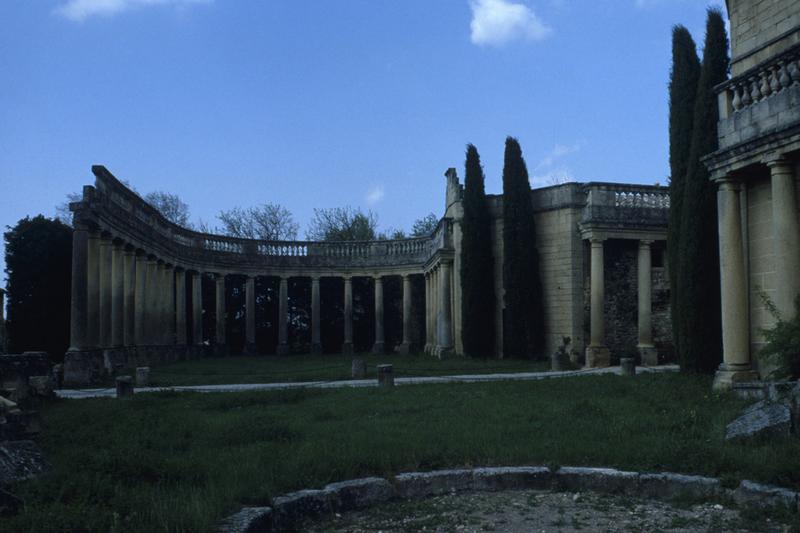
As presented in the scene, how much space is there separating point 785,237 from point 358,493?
866 cm

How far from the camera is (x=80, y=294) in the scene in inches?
872

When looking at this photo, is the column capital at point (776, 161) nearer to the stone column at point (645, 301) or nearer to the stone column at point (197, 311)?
Answer: the stone column at point (645, 301)

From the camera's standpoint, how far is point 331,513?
6.84m

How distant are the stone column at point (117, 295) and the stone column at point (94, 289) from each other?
5.89ft

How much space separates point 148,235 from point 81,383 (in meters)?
10.1

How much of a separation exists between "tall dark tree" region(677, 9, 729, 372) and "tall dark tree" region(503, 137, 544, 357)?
11.5 m

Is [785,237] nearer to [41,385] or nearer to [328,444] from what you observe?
[328,444]

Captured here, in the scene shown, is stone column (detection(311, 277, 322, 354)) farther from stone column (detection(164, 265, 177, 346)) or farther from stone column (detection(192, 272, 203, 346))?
stone column (detection(164, 265, 177, 346))

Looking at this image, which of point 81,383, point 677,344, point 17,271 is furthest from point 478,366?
point 17,271

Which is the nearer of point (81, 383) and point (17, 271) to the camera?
point (81, 383)

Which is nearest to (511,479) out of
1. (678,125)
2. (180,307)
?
(678,125)

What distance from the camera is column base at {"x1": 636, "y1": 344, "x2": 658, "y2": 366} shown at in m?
25.6

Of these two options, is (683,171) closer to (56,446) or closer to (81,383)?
(56,446)

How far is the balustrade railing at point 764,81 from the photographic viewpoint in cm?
1121
